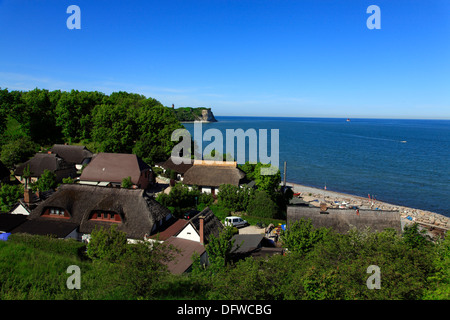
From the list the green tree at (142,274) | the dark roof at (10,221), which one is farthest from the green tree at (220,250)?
the dark roof at (10,221)

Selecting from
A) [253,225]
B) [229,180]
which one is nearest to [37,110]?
[229,180]

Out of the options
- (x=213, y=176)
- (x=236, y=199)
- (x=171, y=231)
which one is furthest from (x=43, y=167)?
(x=236, y=199)

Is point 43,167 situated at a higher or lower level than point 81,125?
lower

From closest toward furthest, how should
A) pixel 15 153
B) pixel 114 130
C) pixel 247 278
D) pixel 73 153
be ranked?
pixel 247 278 < pixel 15 153 < pixel 73 153 < pixel 114 130

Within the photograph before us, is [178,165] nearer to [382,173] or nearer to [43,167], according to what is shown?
[43,167]

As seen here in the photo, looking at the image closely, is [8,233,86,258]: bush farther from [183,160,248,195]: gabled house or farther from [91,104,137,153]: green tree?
[91,104,137,153]: green tree

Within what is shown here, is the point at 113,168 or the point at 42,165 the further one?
the point at 42,165
